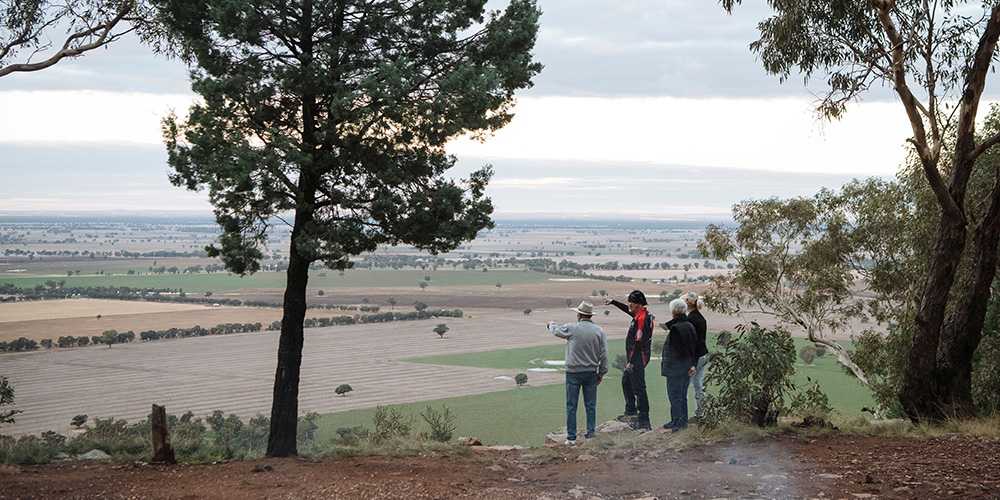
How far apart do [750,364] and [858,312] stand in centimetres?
1255

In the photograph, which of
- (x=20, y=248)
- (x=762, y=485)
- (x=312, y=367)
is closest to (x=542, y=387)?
(x=312, y=367)

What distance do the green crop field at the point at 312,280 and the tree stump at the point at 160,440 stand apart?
312 feet

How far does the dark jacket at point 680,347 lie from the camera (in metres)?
9.41

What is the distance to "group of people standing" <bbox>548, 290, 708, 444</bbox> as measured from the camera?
31.0 feet

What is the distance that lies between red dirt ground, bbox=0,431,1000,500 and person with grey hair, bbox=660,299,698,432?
1307mm

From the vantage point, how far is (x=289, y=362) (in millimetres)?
10812

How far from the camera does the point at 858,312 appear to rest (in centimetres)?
1969

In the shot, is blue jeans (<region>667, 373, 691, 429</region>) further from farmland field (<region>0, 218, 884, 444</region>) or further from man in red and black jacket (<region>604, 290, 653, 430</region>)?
farmland field (<region>0, 218, 884, 444</region>)

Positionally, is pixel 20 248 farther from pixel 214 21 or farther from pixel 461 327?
pixel 214 21

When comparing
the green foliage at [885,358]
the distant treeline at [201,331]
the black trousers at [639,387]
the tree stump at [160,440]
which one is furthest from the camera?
the distant treeline at [201,331]

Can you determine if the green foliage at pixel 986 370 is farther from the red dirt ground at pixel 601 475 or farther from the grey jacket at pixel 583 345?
the grey jacket at pixel 583 345

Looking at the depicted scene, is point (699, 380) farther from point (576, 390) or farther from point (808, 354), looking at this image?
point (808, 354)

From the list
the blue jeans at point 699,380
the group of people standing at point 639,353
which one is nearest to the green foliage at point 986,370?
the blue jeans at point 699,380

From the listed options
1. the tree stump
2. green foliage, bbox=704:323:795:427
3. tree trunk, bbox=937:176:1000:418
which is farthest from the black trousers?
the tree stump
